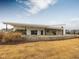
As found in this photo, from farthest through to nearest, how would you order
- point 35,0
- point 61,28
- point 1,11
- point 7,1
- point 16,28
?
point 61,28 → point 16,28 → point 1,11 → point 7,1 → point 35,0

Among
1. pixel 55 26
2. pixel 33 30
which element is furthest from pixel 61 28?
pixel 33 30

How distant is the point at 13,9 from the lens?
22359 millimetres

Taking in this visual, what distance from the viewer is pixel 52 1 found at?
19.0 meters

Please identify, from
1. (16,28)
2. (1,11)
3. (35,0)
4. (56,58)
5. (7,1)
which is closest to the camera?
(56,58)

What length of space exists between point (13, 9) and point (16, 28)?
13.3m

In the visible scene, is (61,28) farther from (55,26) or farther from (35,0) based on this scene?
(35,0)

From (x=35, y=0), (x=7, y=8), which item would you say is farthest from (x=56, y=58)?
(x=7, y=8)

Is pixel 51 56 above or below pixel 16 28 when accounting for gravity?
below

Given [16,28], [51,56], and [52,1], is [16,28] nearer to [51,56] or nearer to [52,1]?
[52,1]

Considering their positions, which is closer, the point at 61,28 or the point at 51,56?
the point at 51,56

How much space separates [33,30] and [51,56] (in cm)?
2569

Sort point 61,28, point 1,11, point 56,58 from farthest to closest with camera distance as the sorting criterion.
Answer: point 61,28 → point 1,11 → point 56,58

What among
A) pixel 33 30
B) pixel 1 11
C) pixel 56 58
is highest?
pixel 1 11

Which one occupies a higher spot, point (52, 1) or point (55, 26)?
point (52, 1)
